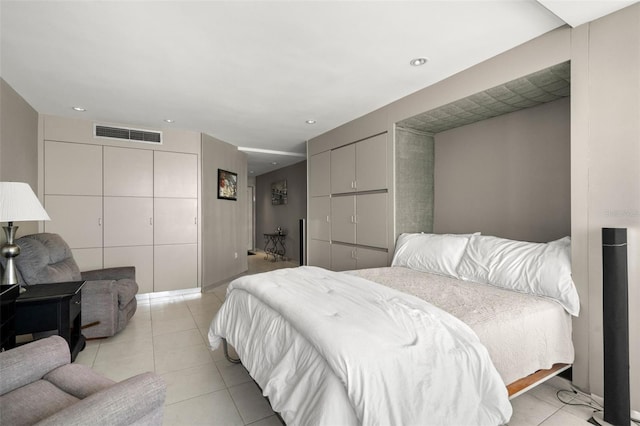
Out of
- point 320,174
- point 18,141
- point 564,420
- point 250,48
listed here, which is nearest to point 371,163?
point 320,174

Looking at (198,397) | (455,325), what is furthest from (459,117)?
(198,397)

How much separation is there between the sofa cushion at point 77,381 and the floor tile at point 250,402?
2.94 ft

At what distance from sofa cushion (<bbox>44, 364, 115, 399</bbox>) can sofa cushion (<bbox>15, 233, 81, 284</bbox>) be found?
172cm

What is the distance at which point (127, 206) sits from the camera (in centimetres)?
443

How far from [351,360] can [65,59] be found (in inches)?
126

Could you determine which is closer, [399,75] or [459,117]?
[399,75]

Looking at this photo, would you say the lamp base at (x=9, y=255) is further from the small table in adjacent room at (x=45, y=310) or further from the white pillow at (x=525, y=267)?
the white pillow at (x=525, y=267)

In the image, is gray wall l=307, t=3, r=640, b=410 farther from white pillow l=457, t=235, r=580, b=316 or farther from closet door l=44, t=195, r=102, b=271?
closet door l=44, t=195, r=102, b=271

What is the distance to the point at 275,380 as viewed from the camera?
58.0 inches

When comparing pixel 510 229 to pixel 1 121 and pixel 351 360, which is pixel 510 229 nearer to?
pixel 351 360

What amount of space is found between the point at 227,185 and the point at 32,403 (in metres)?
4.60

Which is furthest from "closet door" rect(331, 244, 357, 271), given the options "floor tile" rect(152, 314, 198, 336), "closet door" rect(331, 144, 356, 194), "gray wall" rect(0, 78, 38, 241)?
"gray wall" rect(0, 78, 38, 241)

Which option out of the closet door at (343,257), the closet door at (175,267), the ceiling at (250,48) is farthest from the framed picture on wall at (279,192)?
the ceiling at (250,48)

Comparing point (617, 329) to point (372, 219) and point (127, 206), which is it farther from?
point (127, 206)
